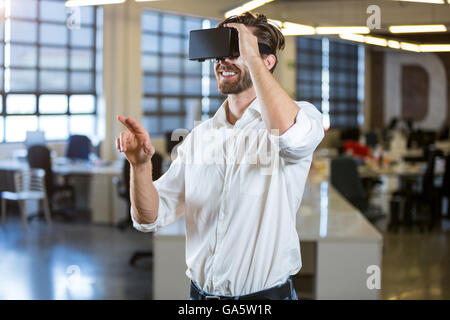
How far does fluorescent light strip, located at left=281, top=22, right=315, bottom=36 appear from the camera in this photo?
1.20 metres

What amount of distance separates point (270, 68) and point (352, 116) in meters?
12.6

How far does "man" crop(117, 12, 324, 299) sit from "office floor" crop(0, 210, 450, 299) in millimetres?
2278

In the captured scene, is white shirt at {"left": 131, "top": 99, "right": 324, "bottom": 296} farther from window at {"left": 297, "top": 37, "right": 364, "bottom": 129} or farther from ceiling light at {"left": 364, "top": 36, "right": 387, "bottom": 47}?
window at {"left": 297, "top": 37, "right": 364, "bottom": 129}

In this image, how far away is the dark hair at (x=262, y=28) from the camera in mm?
1154

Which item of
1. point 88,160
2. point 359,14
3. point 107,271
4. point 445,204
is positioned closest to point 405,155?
point 445,204

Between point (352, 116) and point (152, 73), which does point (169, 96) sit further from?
point (352, 116)

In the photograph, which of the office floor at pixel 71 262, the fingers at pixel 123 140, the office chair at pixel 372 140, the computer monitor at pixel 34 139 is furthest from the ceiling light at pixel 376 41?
the office chair at pixel 372 140

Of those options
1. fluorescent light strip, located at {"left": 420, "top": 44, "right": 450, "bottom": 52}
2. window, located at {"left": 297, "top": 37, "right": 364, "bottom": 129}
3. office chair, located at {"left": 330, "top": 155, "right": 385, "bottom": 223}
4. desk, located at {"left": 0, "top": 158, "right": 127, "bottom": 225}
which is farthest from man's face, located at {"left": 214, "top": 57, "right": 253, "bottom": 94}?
window, located at {"left": 297, "top": 37, "right": 364, "bottom": 129}

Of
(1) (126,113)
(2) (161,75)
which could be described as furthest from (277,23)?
(2) (161,75)

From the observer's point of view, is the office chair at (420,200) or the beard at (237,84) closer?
the beard at (237,84)

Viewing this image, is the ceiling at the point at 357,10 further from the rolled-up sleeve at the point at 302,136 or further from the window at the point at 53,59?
the window at the point at 53,59

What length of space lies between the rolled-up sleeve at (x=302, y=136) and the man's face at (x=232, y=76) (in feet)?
0.36

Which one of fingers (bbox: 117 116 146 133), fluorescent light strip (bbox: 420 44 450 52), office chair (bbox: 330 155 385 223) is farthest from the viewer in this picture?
office chair (bbox: 330 155 385 223)

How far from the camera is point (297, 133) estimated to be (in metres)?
1.08
